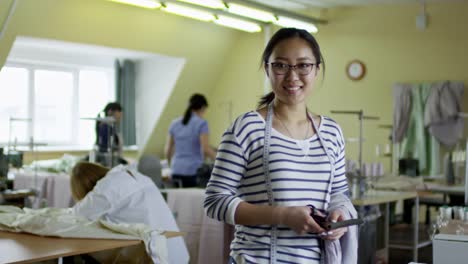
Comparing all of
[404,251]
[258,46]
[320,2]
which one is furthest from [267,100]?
[258,46]

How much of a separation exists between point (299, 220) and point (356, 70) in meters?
7.64

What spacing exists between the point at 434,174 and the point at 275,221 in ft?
22.6

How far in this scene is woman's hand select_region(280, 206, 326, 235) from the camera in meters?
1.44

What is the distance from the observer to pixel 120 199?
12.3 feet

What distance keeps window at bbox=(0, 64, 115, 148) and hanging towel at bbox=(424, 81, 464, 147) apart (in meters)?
4.07

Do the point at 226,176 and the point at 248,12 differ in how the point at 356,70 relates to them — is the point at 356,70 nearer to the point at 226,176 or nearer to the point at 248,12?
the point at 248,12

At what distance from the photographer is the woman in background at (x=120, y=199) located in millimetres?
3658

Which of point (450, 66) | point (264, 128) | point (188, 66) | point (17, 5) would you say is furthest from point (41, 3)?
point (264, 128)

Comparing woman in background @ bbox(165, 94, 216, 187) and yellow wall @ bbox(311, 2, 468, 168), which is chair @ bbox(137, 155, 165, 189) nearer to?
woman in background @ bbox(165, 94, 216, 187)

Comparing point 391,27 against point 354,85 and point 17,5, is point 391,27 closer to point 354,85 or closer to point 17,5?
point 354,85

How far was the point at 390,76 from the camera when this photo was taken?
8.66 metres

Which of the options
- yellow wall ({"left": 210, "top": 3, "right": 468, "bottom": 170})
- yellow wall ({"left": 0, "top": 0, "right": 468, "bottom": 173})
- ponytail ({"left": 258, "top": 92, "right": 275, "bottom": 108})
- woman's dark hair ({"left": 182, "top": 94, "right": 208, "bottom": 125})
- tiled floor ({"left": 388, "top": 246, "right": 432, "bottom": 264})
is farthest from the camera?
yellow wall ({"left": 210, "top": 3, "right": 468, "bottom": 170})

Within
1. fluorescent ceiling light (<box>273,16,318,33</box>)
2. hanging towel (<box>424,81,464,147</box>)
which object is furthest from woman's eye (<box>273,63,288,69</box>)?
hanging towel (<box>424,81,464,147</box>)

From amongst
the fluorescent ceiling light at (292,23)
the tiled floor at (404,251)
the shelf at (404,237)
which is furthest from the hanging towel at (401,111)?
the tiled floor at (404,251)
